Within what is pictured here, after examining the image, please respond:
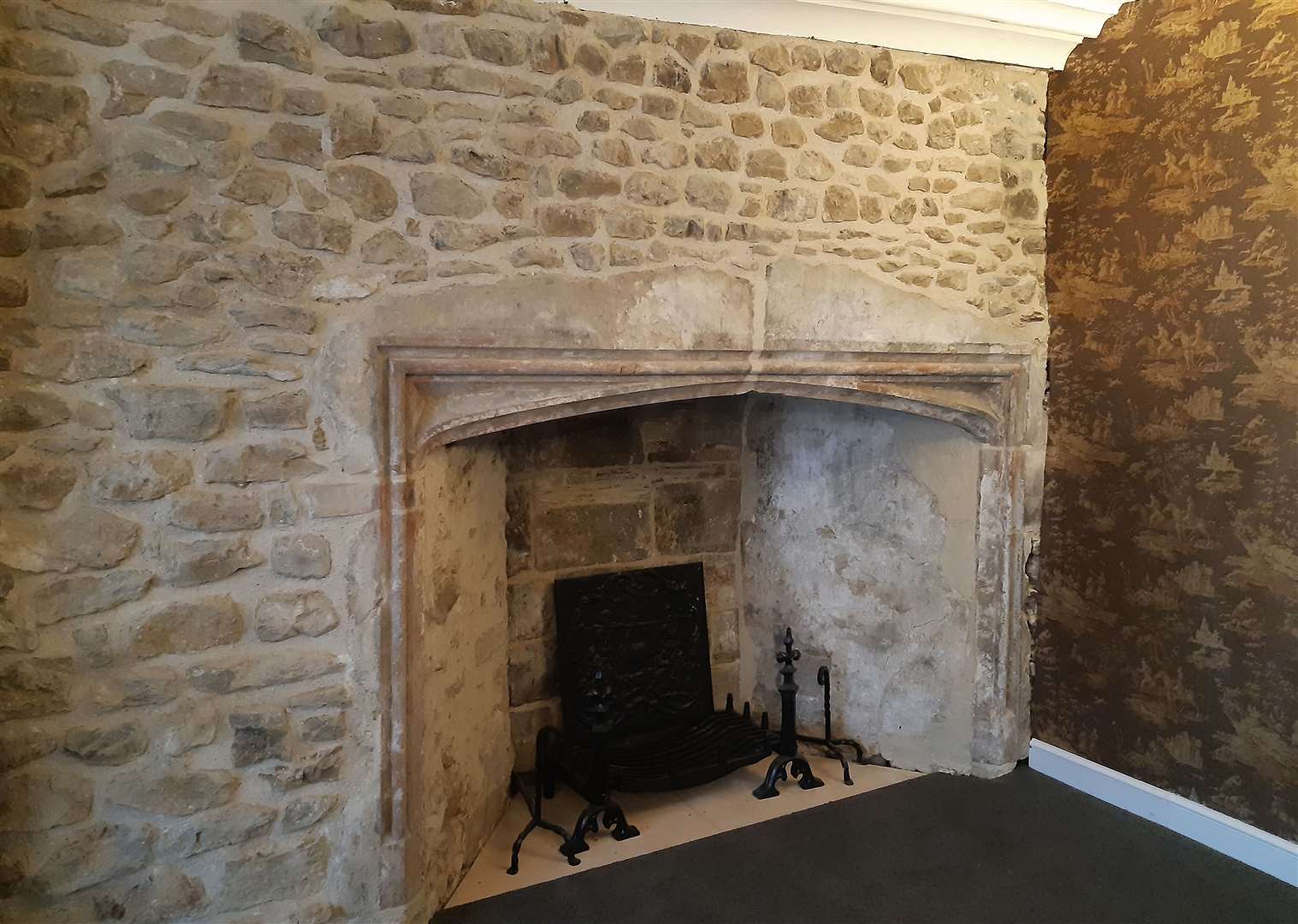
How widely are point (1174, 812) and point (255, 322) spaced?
3.36m

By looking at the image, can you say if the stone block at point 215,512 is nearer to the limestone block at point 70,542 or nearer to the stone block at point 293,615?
the limestone block at point 70,542

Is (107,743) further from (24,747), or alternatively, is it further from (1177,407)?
(1177,407)

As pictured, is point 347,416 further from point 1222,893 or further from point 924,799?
point 1222,893

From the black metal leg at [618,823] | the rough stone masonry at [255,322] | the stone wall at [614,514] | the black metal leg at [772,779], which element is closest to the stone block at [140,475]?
the rough stone masonry at [255,322]

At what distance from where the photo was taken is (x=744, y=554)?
12.2ft

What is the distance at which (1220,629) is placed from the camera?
2.63 m

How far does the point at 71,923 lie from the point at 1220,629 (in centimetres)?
340

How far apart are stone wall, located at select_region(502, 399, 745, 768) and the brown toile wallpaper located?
→ 1339 millimetres

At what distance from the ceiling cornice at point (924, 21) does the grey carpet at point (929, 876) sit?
2.68 meters

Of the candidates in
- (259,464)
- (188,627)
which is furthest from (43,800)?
(259,464)

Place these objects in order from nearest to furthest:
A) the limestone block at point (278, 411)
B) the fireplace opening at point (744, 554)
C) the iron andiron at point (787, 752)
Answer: the limestone block at point (278, 411) < the fireplace opening at point (744, 554) < the iron andiron at point (787, 752)

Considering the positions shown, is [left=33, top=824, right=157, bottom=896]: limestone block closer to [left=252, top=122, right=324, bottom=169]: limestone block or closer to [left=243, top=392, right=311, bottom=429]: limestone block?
[left=243, top=392, right=311, bottom=429]: limestone block

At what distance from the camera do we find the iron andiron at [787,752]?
314 cm

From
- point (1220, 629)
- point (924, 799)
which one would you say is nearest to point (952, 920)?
point (924, 799)
